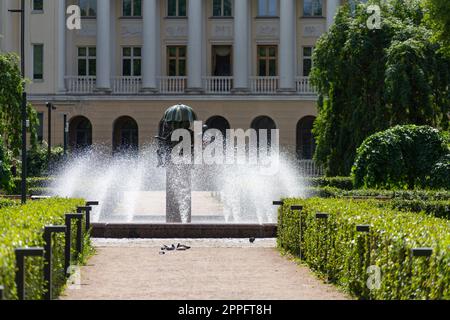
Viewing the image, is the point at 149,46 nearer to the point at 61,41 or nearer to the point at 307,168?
the point at 61,41

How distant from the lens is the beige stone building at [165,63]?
56250 millimetres

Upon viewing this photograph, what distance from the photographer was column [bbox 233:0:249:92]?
56.6 m

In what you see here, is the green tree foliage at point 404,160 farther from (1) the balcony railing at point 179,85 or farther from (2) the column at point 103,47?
(2) the column at point 103,47

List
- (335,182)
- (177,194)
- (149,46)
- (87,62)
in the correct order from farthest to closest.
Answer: (87,62), (149,46), (335,182), (177,194)

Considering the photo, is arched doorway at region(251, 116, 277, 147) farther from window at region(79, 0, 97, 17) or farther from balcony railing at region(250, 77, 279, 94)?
window at region(79, 0, 97, 17)

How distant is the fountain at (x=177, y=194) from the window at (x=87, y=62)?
18.5 ft

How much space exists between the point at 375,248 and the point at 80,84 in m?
45.4

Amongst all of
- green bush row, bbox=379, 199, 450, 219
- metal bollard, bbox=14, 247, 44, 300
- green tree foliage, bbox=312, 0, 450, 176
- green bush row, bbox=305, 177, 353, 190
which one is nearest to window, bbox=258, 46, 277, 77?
green tree foliage, bbox=312, 0, 450, 176

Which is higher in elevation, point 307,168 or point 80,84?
point 80,84

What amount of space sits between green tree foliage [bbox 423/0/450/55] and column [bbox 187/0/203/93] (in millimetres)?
24896

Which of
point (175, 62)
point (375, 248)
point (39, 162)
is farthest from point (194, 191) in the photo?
point (375, 248)

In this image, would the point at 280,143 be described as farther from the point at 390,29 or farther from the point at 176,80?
the point at 390,29

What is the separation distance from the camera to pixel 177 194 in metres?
25.1

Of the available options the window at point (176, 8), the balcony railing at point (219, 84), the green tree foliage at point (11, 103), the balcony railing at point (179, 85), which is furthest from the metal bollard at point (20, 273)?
the window at point (176, 8)
